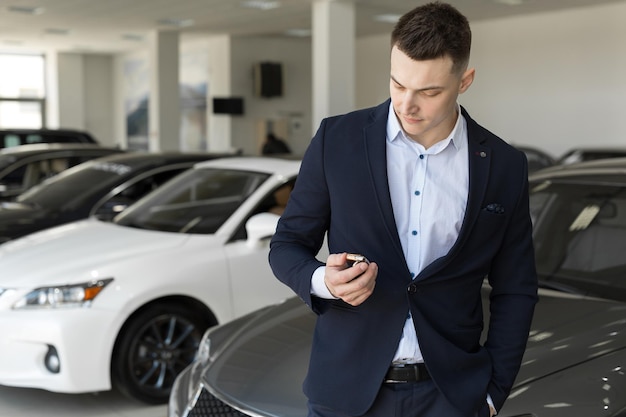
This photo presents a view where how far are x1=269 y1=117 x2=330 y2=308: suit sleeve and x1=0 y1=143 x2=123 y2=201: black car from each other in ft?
25.3

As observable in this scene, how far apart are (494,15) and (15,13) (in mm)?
9882

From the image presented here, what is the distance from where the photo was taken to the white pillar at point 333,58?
14.9m

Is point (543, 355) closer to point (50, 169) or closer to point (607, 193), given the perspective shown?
point (607, 193)

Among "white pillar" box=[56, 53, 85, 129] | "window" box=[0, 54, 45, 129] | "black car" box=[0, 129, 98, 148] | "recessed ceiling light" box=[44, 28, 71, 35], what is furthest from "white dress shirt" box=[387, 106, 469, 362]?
"window" box=[0, 54, 45, 129]

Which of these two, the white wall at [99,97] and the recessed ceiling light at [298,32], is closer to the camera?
the recessed ceiling light at [298,32]

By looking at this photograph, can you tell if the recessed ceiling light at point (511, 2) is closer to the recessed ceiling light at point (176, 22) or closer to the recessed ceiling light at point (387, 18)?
the recessed ceiling light at point (387, 18)

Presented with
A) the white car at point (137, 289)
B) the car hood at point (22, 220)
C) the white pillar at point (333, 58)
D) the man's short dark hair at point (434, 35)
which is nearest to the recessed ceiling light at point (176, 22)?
the white pillar at point (333, 58)

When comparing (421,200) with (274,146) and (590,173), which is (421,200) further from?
(274,146)

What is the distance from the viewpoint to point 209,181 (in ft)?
18.3

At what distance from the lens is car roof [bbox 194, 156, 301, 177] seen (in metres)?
5.33

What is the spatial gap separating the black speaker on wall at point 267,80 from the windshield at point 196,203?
15405 millimetres

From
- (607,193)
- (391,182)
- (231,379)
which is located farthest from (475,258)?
(607,193)

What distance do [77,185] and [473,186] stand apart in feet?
19.2

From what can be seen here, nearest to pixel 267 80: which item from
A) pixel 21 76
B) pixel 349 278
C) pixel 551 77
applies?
pixel 551 77
